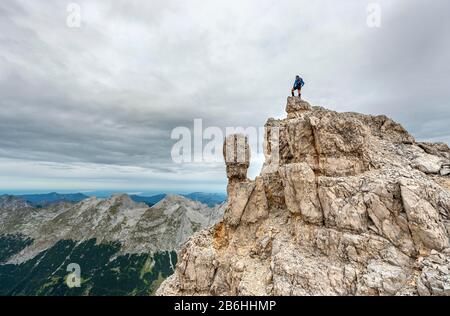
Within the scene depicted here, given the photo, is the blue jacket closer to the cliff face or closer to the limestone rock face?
the limestone rock face

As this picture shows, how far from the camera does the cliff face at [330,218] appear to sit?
25234 millimetres

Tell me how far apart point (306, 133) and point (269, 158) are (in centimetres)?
934

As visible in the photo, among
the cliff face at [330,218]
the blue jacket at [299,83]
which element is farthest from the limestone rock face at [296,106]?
the blue jacket at [299,83]

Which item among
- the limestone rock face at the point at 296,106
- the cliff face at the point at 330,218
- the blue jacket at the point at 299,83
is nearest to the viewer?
the cliff face at the point at 330,218

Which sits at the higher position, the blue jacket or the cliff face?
the blue jacket

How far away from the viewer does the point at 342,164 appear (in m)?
33.4

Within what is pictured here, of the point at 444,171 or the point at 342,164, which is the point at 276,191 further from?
the point at 444,171

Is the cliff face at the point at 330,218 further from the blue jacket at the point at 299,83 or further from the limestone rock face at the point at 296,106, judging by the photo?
the blue jacket at the point at 299,83

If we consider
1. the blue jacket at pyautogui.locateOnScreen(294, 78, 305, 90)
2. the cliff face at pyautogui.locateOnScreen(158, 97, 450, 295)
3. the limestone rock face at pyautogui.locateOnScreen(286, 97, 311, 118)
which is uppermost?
the blue jacket at pyautogui.locateOnScreen(294, 78, 305, 90)

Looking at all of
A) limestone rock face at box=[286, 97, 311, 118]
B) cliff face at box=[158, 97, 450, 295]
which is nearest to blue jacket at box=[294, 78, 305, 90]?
limestone rock face at box=[286, 97, 311, 118]

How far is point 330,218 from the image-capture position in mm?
30672

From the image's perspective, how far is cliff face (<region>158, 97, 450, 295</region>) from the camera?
2523 centimetres
